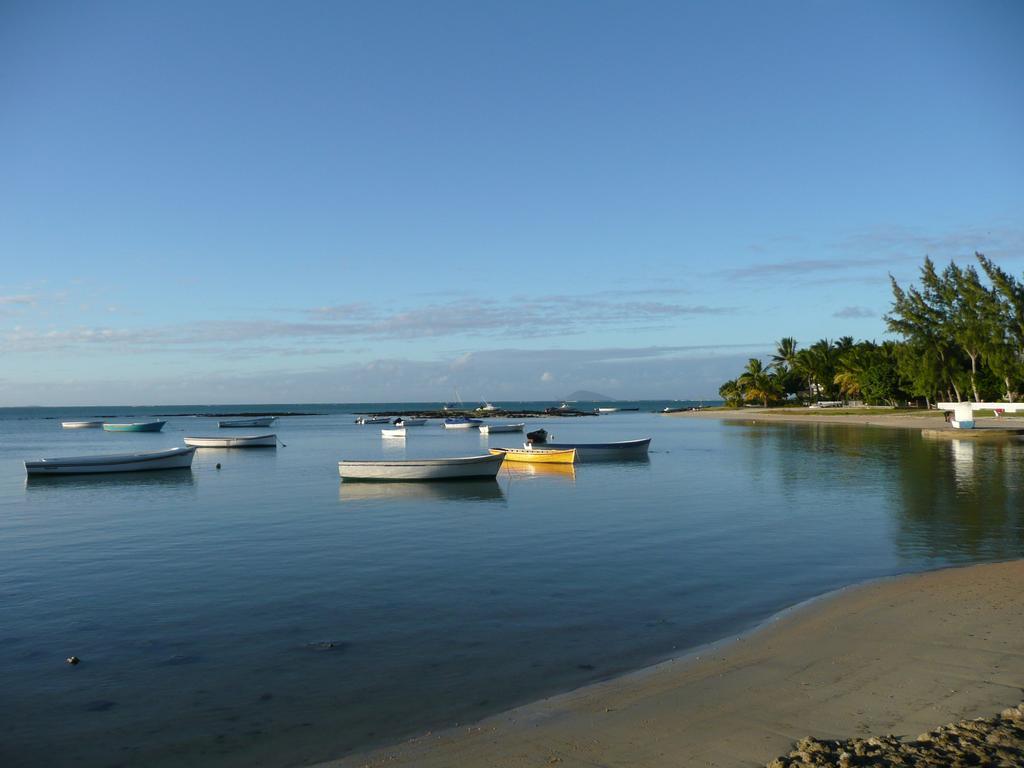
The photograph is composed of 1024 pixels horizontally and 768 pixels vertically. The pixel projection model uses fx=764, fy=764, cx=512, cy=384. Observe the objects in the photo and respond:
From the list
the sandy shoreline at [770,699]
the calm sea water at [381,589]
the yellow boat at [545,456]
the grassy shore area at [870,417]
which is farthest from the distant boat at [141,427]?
the sandy shoreline at [770,699]

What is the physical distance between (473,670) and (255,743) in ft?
10.2

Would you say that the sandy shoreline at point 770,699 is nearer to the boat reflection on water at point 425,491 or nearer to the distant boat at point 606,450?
the boat reflection on water at point 425,491

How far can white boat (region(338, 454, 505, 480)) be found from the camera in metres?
35.2

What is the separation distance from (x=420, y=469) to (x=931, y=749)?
2944cm

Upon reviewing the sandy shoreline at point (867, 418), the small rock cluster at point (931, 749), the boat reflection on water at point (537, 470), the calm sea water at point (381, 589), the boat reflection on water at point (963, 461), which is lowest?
the calm sea water at point (381, 589)

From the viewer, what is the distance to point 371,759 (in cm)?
789

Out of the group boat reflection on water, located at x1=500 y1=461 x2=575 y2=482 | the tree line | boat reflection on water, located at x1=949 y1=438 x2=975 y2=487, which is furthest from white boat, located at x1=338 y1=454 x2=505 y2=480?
the tree line

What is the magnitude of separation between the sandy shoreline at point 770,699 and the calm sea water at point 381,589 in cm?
75

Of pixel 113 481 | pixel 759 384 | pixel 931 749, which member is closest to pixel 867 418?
pixel 759 384

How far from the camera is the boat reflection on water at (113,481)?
1489 inches

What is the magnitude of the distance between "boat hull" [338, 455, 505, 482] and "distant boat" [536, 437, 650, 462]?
10.3 m

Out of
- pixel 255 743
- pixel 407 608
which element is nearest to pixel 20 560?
pixel 407 608

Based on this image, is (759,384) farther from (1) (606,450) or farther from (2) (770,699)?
(2) (770,699)

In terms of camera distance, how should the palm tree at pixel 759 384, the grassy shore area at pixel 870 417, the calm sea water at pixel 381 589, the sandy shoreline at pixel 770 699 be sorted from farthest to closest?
1. the palm tree at pixel 759 384
2. the grassy shore area at pixel 870 417
3. the calm sea water at pixel 381 589
4. the sandy shoreline at pixel 770 699
